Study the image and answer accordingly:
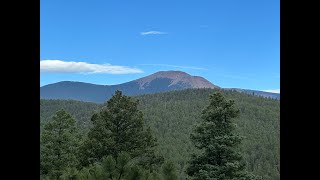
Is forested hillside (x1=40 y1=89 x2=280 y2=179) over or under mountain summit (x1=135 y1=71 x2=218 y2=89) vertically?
under

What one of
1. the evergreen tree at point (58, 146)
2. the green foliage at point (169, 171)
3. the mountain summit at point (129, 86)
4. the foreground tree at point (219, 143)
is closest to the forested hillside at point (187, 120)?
the evergreen tree at point (58, 146)

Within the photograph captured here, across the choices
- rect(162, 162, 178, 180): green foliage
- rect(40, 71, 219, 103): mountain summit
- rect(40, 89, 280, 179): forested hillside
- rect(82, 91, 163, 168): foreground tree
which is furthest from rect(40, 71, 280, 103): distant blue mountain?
rect(162, 162, 178, 180): green foliage

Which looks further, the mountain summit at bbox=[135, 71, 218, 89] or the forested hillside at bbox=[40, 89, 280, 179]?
the mountain summit at bbox=[135, 71, 218, 89]

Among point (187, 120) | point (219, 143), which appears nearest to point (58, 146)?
point (219, 143)

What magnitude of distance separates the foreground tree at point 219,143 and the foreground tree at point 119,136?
2198 millimetres

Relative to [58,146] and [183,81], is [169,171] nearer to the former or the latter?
[58,146]

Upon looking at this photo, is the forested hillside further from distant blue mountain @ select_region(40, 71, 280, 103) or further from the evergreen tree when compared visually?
distant blue mountain @ select_region(40, 71, 280, 103)

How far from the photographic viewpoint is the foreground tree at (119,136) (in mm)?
11469

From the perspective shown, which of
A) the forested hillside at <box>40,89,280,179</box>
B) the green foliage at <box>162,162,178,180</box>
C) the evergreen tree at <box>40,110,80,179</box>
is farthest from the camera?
the forested hillside at <box>40,89,280,179</box>

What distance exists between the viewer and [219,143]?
9484 mm

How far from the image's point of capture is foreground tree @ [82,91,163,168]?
11469mm

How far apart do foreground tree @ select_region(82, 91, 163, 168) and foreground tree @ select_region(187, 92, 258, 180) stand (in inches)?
86.5

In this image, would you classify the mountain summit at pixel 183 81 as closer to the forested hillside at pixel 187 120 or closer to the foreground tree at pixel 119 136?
the forested hillside at pixel 187 120

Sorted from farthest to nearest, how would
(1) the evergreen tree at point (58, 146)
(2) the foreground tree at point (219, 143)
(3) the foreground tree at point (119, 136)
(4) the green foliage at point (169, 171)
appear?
(3) the foreground tree at point (119, 136), (1) the evergreen tree at point (58, 146), (2) the foreground tree at point (219, 143), (4) the green foliage at point (169, 171)
